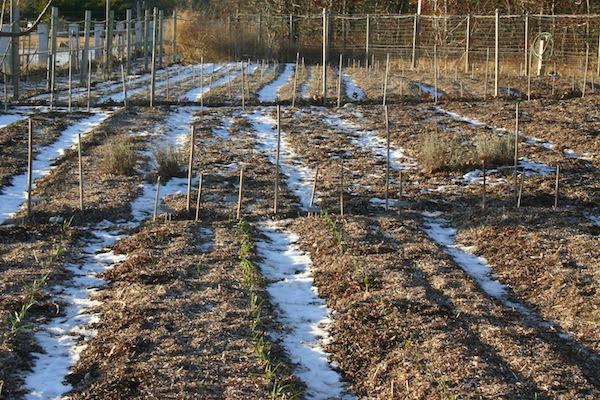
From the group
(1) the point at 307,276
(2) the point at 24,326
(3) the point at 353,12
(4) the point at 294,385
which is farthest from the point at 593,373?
(3) the point at 353,12

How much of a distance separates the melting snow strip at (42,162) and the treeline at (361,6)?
595 inches

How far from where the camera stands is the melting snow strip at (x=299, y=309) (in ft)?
15.6

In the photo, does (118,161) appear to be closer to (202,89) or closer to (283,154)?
(283,154)

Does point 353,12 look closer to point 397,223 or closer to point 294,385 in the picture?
point 397,223

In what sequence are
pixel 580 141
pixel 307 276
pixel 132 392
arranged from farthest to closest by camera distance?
pixel 580 141, pixel 307 276, pixel 132 392

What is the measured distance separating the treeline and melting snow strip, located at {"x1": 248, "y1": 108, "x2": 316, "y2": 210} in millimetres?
14172

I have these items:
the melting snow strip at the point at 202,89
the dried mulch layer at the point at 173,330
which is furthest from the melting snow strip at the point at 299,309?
the melting snow strip at the point at 202,89

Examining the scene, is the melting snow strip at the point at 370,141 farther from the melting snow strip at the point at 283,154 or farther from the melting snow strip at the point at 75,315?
the melting snow strip at the point at 75,315

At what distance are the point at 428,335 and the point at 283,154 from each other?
21.4 ft

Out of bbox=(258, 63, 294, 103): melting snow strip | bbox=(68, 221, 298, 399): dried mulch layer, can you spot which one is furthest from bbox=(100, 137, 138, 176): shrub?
bbox=(258, 63, 294, 103): melting snow strip

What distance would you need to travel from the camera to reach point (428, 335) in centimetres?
515

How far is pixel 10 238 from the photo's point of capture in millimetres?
7375

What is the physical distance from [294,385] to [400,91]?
13.8m

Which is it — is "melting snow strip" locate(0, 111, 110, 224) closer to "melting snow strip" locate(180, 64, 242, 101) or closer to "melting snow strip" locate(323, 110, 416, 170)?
"melting snow strip" locate(180, 64, 242, 101)
